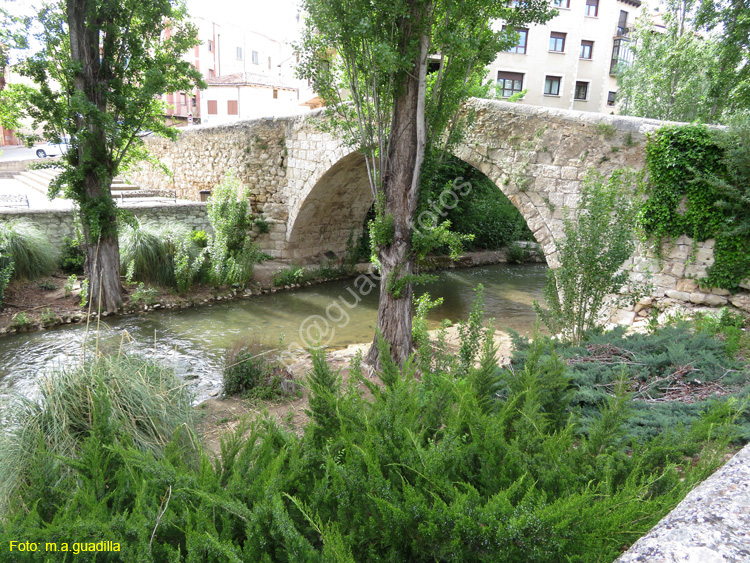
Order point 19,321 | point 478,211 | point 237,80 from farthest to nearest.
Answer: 1. point 237,80
2. point 478,211
3. point 19,321

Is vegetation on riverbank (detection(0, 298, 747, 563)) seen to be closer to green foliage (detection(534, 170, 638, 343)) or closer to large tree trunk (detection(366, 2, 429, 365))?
green foliage (detection(534, 170, 638, 343))

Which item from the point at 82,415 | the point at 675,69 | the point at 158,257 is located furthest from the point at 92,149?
the point at 675,69

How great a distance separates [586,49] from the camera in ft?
72.5

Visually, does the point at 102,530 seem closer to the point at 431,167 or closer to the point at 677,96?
the point at 431,167

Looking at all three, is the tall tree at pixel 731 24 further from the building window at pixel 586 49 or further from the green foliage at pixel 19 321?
the building window at pixel 586 49

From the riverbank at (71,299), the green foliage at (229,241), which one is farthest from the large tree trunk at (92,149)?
the green foliage at (229,241)

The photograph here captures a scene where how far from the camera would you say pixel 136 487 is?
66.0 inches

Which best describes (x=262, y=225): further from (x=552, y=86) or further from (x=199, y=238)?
(x=552, y=86)

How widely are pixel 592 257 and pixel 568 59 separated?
2081 centimetres

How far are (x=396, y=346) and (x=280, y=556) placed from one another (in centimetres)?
425

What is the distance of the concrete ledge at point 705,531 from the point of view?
813mm

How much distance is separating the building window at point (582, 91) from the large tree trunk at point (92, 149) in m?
21.0

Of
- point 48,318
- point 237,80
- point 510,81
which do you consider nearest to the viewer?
point 48,318

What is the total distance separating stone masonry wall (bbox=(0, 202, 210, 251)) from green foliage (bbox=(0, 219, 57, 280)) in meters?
0.21
